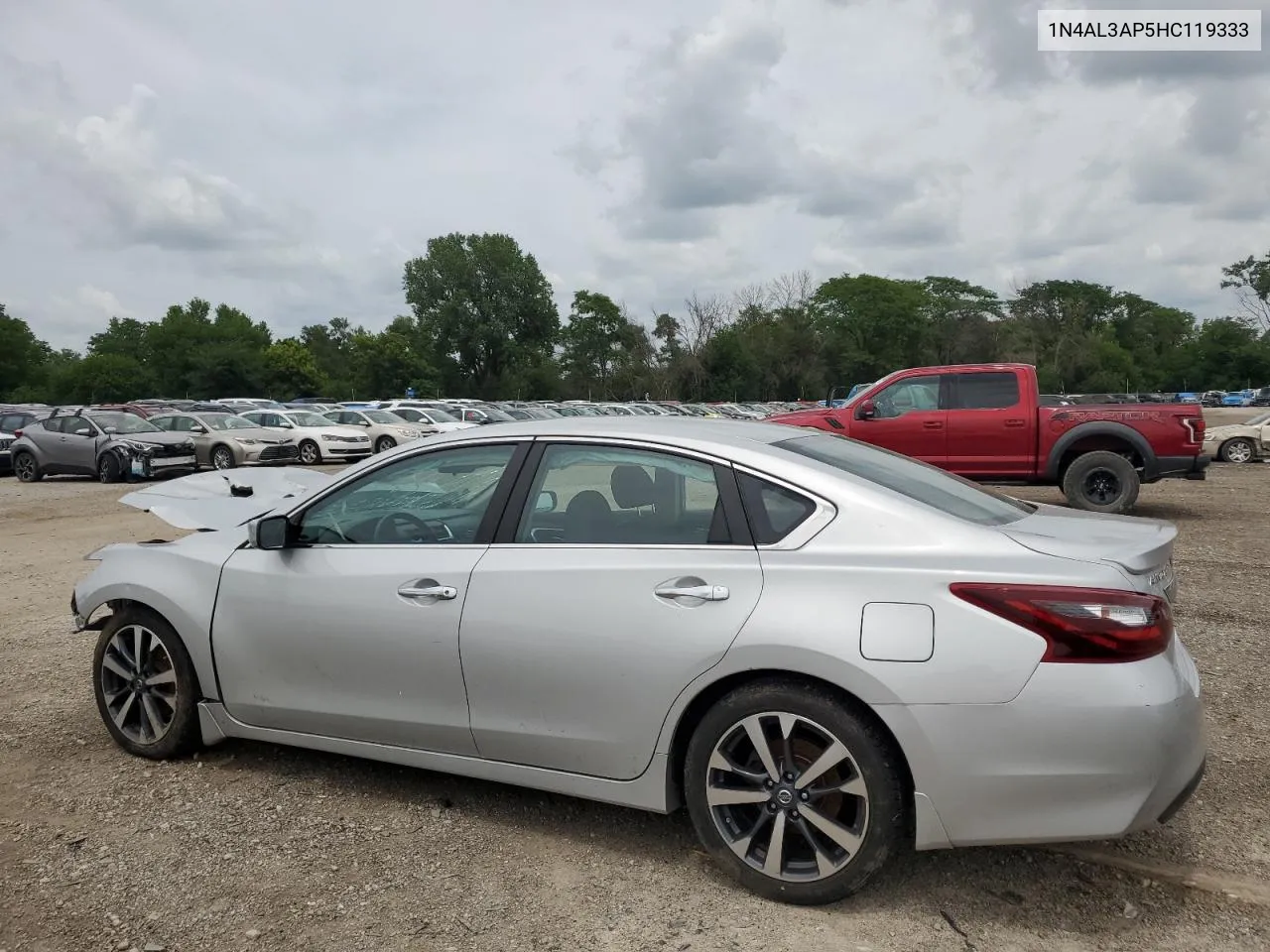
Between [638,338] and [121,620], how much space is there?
236ft

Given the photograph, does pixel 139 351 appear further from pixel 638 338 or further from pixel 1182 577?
pixel 1182 577

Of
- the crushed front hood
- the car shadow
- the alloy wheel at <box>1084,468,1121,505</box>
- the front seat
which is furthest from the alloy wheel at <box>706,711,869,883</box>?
the alloy wheel at <box>1084,468,1121,505</box>

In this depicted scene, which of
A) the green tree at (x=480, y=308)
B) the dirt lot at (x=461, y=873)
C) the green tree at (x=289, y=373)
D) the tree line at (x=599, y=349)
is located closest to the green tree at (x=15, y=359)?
the tree line at (x=599, y=349)

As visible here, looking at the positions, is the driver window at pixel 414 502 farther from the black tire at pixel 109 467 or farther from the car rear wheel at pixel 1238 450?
the car rear wheel at pixel 1238 450

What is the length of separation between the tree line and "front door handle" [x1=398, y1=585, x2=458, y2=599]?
70976mm

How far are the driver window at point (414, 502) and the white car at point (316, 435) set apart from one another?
22.1 meters

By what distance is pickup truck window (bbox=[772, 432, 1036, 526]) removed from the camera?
3.34 metres

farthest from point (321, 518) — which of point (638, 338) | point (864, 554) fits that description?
point (638, 338)

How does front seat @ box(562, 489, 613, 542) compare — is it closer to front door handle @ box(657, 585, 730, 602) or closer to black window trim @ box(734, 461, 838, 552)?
front door handle @ box(657, 585, 730, 602)

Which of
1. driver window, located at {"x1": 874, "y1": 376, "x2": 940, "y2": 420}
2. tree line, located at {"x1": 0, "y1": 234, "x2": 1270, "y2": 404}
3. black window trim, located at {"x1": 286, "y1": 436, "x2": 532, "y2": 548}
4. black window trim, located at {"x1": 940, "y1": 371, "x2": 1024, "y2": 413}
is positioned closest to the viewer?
black window trim, located at {"x1": 286, "y1": 436, "x2": 532, "y2": 548}

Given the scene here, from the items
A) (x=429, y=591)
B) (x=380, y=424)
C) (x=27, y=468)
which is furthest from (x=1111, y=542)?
(x=380, y=424)

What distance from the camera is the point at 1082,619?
9.06 ft

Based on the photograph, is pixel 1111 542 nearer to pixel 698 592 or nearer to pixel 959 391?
pixel 698 592

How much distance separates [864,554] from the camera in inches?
119
